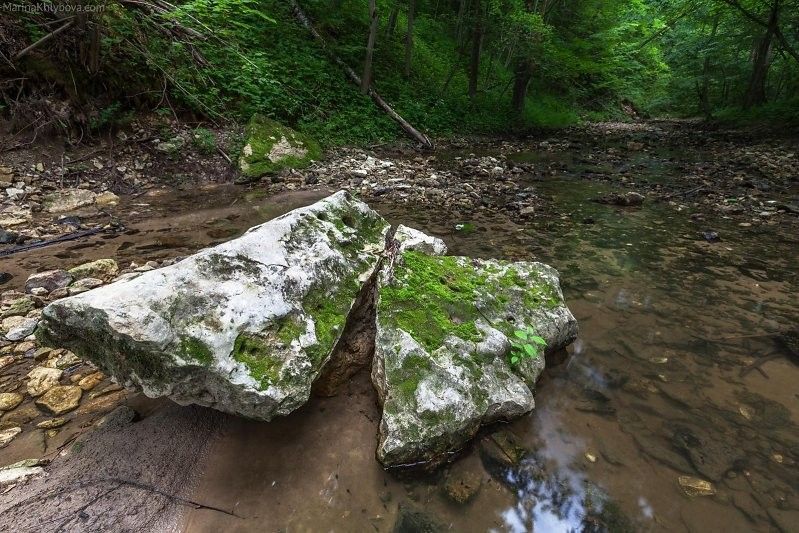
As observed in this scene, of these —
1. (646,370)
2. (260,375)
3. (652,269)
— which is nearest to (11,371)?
(260,375)

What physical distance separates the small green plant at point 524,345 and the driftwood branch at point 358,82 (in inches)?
422

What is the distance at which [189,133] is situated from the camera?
27.2ft

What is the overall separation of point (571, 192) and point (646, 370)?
618 centimetres

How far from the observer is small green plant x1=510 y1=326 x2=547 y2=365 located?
106 inches

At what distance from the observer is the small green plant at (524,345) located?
2689mm

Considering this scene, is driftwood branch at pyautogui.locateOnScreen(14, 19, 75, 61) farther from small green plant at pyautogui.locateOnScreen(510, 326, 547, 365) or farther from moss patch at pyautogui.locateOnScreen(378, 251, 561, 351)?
small green plant at pyautogui.locateOnScreen(510, 326, 547, 365)

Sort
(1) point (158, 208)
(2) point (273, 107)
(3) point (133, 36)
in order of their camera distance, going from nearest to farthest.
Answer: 1. (1) point (158, 208)
2. (3) point (133, 36)
3. (2) point (273, 107)

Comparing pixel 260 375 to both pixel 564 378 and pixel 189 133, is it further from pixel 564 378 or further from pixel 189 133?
pixel 189 133

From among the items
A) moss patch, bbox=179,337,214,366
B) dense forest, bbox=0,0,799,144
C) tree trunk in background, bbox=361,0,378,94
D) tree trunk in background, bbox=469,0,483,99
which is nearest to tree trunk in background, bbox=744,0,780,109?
dense forest, bbox=0,0,799,144

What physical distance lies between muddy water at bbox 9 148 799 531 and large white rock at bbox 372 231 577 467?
17 cm

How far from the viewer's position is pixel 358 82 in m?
13.7

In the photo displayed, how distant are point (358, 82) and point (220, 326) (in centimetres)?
1348

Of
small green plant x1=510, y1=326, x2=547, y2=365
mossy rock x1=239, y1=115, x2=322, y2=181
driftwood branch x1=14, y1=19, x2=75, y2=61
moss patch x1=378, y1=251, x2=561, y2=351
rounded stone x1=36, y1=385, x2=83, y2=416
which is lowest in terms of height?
mossy rock x1=239, y1=115, x2=322, y2=181

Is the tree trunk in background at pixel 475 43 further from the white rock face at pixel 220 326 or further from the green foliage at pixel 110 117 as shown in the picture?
the white rock face at pixel 220 326
